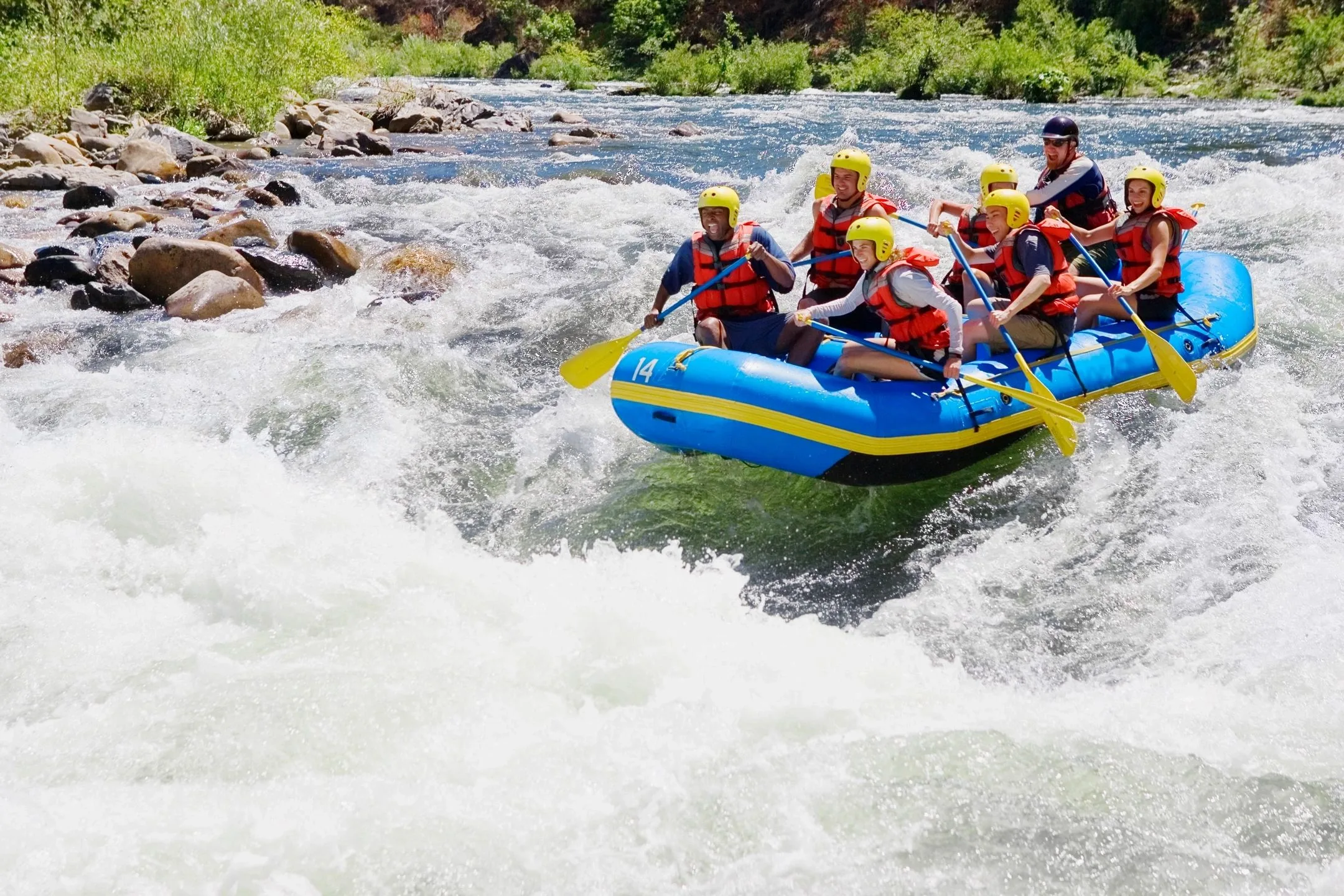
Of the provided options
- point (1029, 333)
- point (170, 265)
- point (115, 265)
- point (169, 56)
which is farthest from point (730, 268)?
point (169, 56)

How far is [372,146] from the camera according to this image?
1529 cm

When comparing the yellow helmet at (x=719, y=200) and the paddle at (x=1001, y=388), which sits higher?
the yellow helmet at (x=719, y=200)

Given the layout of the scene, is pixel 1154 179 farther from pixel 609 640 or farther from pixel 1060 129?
pixel 609 640

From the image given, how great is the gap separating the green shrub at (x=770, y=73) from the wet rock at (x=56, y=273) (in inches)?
836

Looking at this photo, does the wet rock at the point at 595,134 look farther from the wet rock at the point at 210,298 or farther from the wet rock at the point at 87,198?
the wet rock at the point at 210,298

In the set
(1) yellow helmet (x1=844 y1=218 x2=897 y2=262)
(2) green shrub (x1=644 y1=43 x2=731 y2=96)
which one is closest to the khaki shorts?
(1) yellow helmet (x1=844 y1=218 x2=897 y2=262)

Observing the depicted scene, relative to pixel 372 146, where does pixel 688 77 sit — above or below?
A: below

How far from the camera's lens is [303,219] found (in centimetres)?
1066

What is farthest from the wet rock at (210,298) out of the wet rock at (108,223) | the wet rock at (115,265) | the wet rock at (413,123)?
the wet rock at (413,123)

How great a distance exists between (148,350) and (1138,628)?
237 inches

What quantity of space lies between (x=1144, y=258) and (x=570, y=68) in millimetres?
25919

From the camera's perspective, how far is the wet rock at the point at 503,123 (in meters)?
18.5

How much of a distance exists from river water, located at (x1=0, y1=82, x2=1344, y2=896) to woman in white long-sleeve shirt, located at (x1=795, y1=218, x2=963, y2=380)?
0.70 m

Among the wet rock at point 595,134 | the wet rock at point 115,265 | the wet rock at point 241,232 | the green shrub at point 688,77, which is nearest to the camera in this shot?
the wet rock at point 115,265
